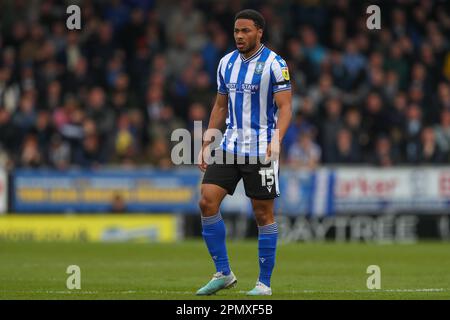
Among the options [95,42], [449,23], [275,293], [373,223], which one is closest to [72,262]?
[275,293]

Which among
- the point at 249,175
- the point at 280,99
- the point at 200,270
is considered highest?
the point at 280,99

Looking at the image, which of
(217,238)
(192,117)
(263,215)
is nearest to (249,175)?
(263,215)

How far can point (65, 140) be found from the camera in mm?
22016

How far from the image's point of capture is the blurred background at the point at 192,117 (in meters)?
21.5

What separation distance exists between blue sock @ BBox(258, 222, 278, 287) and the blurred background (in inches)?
453

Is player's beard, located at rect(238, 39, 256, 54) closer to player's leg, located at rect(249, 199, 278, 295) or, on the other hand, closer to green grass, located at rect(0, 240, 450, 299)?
player's leg, located at rect(249, 199, 278, 295)

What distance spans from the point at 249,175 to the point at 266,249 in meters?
0.68

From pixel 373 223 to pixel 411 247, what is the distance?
276cm

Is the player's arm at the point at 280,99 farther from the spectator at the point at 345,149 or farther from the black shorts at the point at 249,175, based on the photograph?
the spectator at the point at 345,149

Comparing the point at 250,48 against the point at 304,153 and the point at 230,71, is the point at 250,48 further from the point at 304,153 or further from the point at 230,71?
the point at 304,153

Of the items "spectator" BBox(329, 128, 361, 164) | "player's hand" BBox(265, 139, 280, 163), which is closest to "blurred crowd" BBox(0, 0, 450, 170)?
"spectator" BBox(329, 128, 361, 164)

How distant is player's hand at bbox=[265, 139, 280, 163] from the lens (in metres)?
9.66

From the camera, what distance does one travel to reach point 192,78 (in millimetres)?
23938

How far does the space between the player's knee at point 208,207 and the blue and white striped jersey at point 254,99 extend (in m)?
0.51
